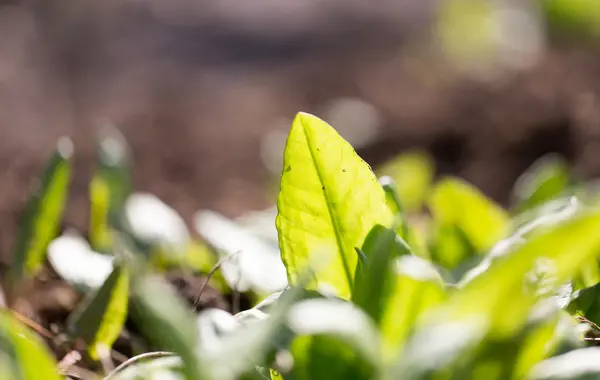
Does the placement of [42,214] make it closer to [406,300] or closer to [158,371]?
[158,371]

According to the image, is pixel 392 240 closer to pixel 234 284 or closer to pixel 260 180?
pixel 234 284

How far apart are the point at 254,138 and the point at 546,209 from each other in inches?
108

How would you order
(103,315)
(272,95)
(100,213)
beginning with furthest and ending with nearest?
(272,95) < (100,213) < (103,315)

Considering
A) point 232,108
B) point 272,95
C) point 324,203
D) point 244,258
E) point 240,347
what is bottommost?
point 240,347

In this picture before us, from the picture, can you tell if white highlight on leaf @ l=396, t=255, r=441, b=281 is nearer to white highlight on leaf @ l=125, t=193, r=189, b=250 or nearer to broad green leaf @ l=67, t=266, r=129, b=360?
broad green leaf @ l=67, t=266, r=129, b=360

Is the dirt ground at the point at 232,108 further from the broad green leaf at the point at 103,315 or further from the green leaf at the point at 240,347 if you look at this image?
the green leaf at the point at 240,347

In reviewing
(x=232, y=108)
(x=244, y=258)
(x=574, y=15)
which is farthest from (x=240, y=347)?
(x=574, y=15)

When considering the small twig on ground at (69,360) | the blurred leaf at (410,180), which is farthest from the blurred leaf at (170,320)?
the blurred leaf at (410,180)

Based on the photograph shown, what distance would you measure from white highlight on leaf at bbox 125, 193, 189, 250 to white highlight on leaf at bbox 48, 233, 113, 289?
6.5 inches

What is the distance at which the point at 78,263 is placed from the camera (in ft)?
3.50

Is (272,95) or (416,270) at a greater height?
(272,95)

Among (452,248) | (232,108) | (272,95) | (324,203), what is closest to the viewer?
(324,203)

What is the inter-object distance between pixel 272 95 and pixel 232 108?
0.80 ft

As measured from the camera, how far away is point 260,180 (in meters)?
3.10
